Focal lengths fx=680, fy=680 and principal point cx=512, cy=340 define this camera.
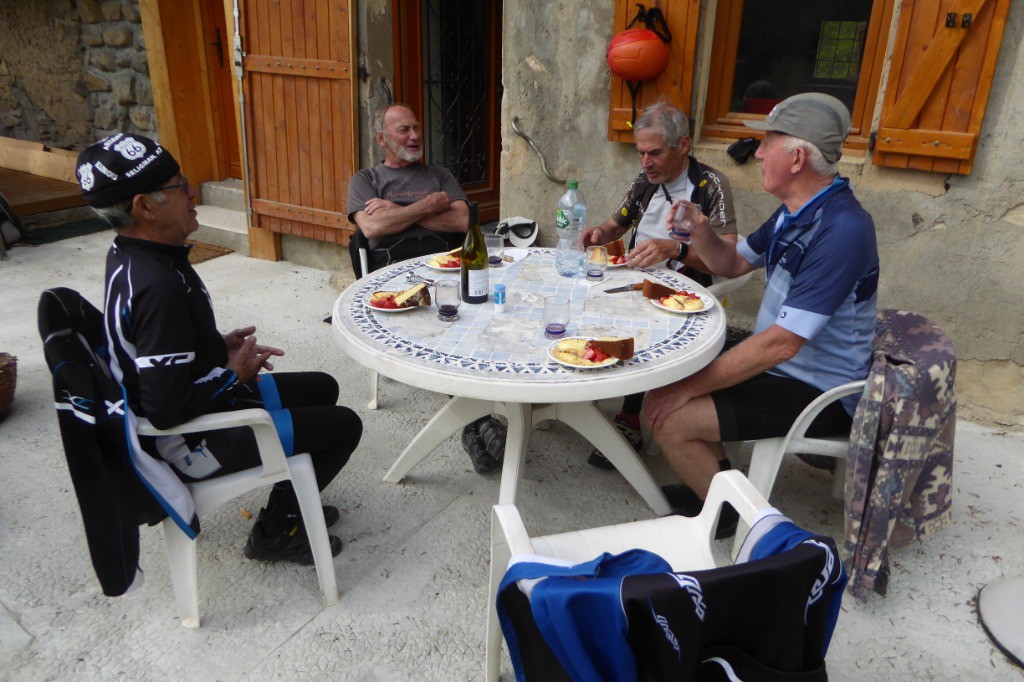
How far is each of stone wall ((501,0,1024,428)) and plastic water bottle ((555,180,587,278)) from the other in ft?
1.33

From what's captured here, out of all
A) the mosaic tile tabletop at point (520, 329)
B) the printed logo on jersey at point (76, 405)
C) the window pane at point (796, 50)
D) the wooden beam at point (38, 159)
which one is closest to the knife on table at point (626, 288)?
the mosaic tile tabletop at point (520, 329)

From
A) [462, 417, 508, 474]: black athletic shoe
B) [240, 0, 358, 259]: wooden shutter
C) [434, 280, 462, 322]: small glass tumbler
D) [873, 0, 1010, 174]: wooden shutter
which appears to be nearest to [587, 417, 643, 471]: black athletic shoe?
[462, 417, 508, 474]: black athletic shoe

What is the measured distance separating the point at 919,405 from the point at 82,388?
7.15ft

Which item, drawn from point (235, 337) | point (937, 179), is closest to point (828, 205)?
point (937, 179)

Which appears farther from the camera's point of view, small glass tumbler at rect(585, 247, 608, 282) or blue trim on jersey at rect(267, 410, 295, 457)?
small glass tumbler at rect(585, 247, 608, 282)

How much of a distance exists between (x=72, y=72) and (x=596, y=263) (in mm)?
6717

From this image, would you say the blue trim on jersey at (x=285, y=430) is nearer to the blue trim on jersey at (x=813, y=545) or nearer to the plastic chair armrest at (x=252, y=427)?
the plastic chair armrest at (x=252, y=427)

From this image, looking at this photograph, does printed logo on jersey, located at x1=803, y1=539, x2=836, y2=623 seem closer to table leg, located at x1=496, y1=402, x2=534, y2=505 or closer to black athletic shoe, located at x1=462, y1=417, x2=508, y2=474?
table leg, located at x1=496, y1=402, x2=534, y2=505

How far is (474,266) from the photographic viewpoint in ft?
7.54

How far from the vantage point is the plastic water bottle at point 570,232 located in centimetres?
267

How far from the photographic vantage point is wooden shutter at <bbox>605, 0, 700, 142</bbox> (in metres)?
3.46

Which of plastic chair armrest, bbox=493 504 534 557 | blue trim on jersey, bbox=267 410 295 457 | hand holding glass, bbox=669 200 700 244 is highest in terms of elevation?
hand holding glass, bbox=669 200 700 244

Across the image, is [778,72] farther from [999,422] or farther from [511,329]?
[511,329]

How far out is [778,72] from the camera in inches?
145
